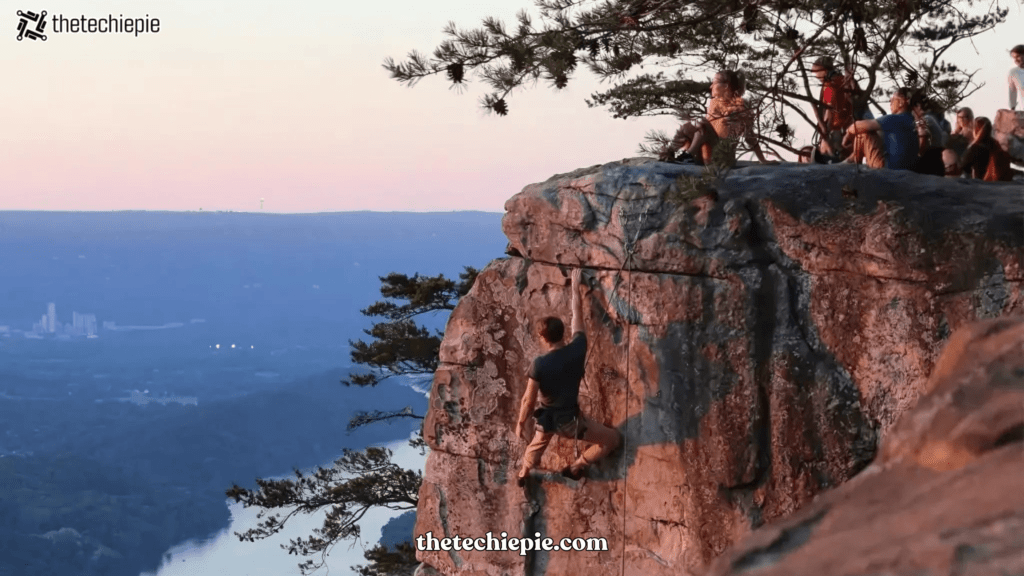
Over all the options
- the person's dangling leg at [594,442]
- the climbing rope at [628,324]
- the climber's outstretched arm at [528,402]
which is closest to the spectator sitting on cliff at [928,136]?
the climbing rope at [628,324]

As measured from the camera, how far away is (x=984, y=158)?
1046cm

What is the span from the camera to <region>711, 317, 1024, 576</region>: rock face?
1956 mm

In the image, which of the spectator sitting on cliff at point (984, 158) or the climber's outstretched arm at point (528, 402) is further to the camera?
the spectator sitting on cliff at point (984, 158)

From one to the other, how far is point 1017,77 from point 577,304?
22.1 feet

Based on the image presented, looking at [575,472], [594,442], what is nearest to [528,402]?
[594,442]

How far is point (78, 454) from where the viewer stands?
7062 centimetres

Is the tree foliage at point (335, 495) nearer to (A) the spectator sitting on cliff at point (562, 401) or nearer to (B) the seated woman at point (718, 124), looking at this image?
(A) the spectator sitting on cliff at point (562, 401)

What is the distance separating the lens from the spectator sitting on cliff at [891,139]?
29.7 ft

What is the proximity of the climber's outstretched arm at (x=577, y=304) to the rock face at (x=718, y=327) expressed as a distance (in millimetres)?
83

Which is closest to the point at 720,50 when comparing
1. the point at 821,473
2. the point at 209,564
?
the point at 821,473

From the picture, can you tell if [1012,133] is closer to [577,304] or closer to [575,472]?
[577,304]

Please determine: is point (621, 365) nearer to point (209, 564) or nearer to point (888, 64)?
point (888, 64)

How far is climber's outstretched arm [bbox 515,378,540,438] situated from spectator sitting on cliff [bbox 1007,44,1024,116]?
281 inches

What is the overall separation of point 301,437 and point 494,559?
6282 cm
